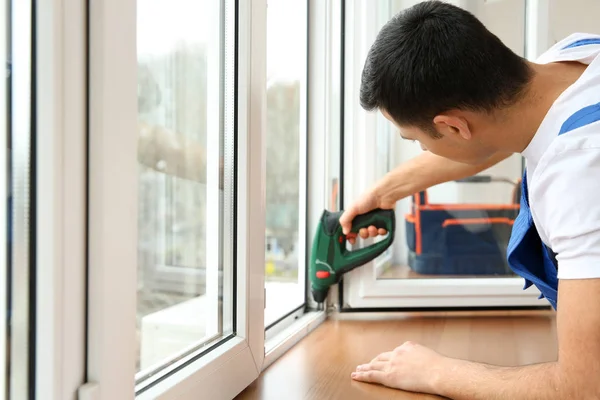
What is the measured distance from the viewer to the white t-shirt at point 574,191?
71 cm

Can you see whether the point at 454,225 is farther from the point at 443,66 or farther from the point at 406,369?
the point at 443,66

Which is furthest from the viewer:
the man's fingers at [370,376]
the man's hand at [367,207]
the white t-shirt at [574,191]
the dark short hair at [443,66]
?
the man's hand at [367,207]

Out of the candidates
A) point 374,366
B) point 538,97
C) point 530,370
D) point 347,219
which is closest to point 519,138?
point 538,97

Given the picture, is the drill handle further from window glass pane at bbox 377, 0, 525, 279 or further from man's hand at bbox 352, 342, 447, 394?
man's hand at bbox 352, 342, 447, 394

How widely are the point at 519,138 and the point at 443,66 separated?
0.59ft

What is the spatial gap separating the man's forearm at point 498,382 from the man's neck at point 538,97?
1.19 feet

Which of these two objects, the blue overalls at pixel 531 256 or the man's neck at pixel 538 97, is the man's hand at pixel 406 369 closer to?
the blue overalls at pixel 531 256

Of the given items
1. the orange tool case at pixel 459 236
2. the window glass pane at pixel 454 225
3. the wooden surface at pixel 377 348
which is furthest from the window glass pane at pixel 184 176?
the orange tool case at pixel 459 236

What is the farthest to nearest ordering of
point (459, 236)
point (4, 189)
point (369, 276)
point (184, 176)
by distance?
point (459, 236) < point (369, 276) < point (184, 176) < point (4, 189)

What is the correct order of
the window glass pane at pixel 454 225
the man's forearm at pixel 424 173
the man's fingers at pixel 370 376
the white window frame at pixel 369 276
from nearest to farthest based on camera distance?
the man's fingers at pixel 370 376, the man's forearm at pixel 424 173, the white window frame at pixel 369 276, the window glass pane at pixel 454 225

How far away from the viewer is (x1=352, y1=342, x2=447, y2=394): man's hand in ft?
3.20

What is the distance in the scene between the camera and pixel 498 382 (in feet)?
2.85

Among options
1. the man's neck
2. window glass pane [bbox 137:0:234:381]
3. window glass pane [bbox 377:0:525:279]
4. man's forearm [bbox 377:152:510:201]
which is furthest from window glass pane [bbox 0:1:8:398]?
window glass pane [bbox 377:0:525:279]

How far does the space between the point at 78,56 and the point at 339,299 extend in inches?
47.1
